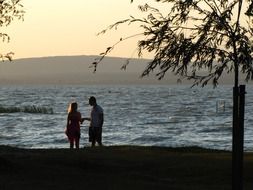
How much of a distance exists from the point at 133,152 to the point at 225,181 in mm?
5221

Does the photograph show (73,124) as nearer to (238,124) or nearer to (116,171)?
(116,171)

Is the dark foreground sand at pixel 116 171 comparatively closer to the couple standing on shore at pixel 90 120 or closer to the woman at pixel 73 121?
the couple standing on shore at pixel 90 120

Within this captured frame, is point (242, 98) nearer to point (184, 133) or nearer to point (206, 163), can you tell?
point (206, 163)

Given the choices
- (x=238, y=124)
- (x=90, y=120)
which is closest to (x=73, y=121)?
(x=90, y=120)

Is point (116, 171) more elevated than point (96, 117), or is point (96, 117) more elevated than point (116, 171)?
point (96, 117)

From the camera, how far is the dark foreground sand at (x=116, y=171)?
15.9 meters

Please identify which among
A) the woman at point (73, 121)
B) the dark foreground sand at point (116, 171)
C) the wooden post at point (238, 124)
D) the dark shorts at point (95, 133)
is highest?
the wooden post at point (238, 124)

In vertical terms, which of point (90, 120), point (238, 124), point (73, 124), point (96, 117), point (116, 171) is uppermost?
point (238, 124)

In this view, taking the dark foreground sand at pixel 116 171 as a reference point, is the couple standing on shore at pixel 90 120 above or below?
above

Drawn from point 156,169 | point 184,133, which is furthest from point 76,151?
point 184,133

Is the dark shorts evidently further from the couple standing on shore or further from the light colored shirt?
the light colored shirt

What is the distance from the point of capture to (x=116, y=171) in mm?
18312

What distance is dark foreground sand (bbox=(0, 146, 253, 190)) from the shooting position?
1588 centimetres

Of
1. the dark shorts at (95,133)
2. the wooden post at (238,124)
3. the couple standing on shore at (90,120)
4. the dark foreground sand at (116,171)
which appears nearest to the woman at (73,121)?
the couple standing on shore at (90,120)
